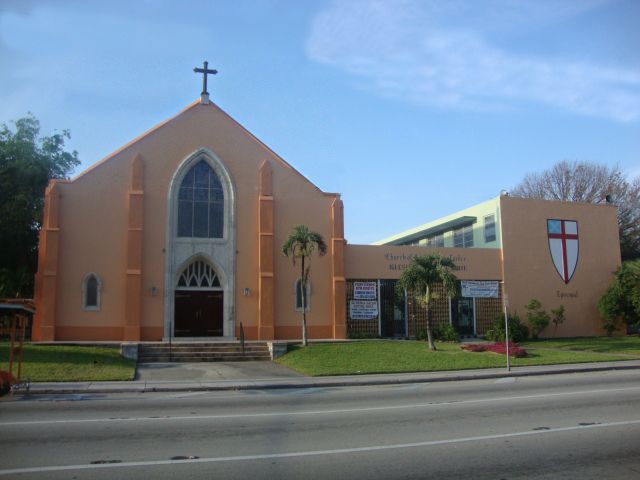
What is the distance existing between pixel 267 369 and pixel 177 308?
692 centimetres

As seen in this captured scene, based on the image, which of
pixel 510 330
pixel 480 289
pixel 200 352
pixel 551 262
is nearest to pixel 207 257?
pixel 200 352

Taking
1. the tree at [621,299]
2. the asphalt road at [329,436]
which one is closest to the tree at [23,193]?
the asphalt road at [329,436]

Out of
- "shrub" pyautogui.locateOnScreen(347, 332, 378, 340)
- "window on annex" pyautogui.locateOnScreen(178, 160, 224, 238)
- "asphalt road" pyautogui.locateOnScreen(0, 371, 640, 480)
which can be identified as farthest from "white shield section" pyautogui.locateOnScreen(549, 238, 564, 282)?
"asphalt road" pyautogui.locateOnScreen(0, 371, 640, 480)

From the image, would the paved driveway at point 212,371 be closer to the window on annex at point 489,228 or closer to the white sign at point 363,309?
the white sign at point 363,309

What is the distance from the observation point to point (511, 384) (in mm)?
16453

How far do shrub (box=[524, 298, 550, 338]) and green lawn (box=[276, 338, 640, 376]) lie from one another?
15.8 ft

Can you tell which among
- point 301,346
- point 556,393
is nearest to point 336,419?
point 556,393

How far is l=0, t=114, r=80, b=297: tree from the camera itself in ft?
98.3

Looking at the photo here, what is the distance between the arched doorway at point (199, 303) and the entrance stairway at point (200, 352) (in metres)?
2.34

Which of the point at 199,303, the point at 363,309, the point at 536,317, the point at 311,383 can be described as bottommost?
the point at 311,383

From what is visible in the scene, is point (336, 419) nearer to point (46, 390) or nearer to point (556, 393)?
point (556, 393)

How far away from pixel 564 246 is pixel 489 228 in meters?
4.14

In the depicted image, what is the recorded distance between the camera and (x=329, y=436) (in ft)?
30.0

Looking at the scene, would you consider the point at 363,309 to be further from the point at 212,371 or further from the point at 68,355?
the point at 68,355
